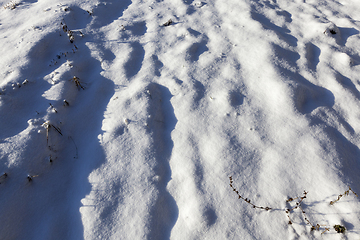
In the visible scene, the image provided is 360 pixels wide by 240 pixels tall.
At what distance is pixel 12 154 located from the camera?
1.96 m

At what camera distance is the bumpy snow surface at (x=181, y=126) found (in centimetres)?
172

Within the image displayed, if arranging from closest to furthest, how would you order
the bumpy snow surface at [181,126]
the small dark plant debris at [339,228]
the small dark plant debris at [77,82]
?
the small dark plant debris at [339,228] → the bumpy snow surface at [181,126] → the small dark plant debris at [77,82]

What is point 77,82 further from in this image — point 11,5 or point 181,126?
point 11,5

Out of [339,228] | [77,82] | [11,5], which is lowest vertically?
[339,228]

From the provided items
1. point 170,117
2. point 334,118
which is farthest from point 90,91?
point 334,118

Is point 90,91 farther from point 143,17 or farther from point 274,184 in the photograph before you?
point 274,184

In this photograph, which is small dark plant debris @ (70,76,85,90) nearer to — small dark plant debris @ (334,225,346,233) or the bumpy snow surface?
the bumpy snow surface

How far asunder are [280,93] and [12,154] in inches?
114

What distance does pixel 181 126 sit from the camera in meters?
2.32

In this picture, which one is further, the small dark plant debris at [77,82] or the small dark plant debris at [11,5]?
the small dark plant debris at [11,5]

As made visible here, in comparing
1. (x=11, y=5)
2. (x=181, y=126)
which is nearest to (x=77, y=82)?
(x=181, y=126)

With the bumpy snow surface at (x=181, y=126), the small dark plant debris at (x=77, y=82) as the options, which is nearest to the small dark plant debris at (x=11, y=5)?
the bumpy snow surface at (x=181, y=126)

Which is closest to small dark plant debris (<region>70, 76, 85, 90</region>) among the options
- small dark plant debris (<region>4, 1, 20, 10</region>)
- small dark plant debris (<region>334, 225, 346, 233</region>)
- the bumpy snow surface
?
the bumpy snow surface

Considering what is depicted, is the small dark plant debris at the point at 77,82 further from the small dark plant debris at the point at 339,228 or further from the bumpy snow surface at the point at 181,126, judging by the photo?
the small dark plant debris at the point at 339,228
